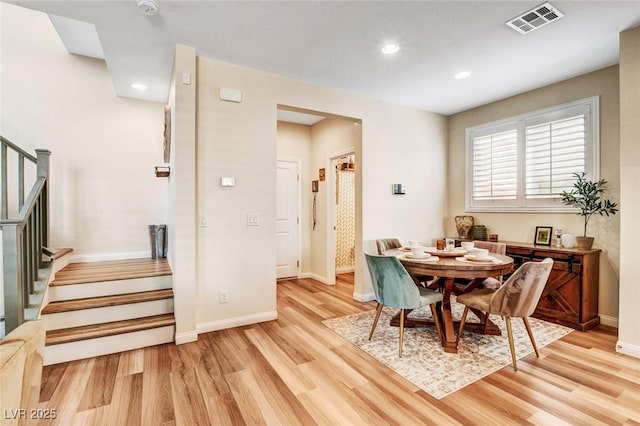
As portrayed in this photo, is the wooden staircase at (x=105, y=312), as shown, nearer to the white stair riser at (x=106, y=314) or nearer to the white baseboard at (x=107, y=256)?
the white stair riser at (x=106, y=314)

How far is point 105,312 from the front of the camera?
2.82 metres

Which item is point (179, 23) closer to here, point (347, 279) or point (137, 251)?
point (137, 251)

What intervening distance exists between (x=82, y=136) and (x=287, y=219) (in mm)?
3078

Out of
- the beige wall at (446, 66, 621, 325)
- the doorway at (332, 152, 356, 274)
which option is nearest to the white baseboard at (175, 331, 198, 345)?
the doorway at (332, 152, 356, 274)

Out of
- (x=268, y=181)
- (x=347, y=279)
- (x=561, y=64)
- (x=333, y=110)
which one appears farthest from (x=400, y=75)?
(x=347, y=279)

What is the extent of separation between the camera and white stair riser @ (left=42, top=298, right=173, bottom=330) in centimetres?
267

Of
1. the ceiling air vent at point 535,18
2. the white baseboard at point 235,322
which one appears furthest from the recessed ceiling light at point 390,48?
the white baseboard at point 235,322

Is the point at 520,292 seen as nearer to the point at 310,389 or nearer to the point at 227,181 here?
the point at 310,389

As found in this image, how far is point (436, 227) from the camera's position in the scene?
→ 491 centimetres

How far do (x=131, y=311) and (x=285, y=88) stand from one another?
2775 millimetres

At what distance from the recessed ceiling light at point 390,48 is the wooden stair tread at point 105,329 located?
3.20 m

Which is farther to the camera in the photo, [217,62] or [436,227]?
[436,227]

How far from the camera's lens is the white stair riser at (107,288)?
2.90 meters

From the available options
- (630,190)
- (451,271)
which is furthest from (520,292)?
(630,190)
